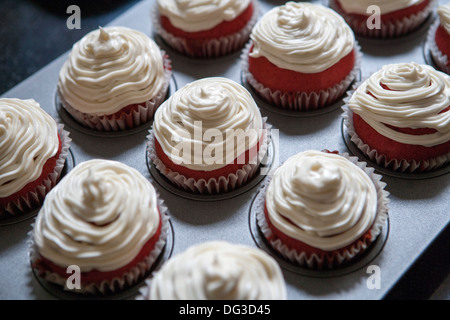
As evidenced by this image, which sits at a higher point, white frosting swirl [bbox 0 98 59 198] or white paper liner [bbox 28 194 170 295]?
white frosting swirl [bbox 0 98 59 198]

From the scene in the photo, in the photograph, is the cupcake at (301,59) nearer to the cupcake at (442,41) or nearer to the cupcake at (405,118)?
the cupcake at (405,118)

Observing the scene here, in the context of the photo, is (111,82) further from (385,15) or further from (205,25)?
(385,15)

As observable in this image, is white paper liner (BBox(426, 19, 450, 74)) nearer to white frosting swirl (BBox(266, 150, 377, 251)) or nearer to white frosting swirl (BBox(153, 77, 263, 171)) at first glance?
white frosting swirl (BBox(266, 150, 377, 251))

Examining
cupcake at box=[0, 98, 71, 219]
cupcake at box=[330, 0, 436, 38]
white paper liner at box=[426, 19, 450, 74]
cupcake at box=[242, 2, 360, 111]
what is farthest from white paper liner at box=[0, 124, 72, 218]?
white paper liner at box=[426, 19, 450, 74]

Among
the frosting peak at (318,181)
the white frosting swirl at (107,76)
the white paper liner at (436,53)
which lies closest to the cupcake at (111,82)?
the white frosting swirl at (107,76)

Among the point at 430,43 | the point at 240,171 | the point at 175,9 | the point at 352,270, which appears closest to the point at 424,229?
the point at 352,270

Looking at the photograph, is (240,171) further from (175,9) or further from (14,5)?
(14,5)
